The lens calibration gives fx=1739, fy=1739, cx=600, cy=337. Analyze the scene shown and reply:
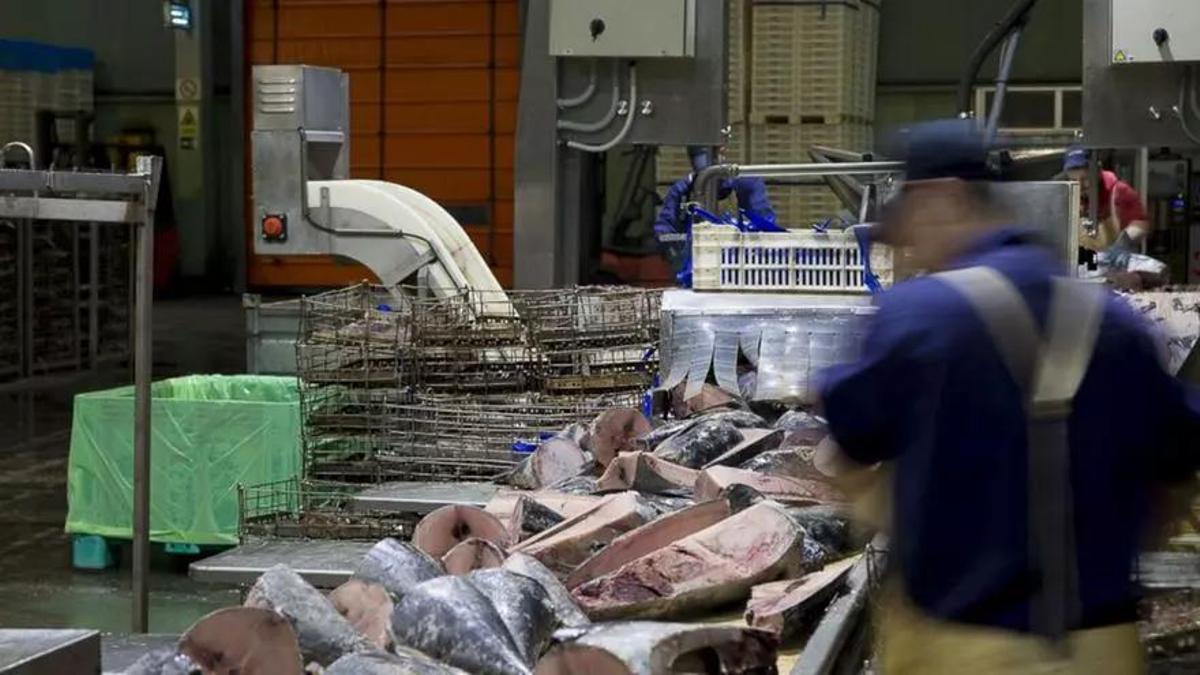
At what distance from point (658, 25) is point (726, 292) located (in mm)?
2937

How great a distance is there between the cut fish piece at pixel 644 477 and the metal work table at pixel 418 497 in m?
0.50

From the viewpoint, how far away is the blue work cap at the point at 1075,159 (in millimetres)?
9679

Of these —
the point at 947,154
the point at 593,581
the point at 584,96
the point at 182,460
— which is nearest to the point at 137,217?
the point at 593,581

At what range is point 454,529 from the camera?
500 centimetres

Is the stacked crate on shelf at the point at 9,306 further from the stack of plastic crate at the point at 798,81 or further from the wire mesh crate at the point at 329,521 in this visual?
the wire mesh crate at the point at 329,521

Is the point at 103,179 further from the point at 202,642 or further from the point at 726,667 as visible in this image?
the point at 726,667

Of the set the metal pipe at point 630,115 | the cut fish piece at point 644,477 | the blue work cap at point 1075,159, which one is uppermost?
the metal pipe at point 630,115

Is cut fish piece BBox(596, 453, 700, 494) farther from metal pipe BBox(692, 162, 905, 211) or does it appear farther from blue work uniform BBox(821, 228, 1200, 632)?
blue work uniform BBox(821, 228, 1200, 632)

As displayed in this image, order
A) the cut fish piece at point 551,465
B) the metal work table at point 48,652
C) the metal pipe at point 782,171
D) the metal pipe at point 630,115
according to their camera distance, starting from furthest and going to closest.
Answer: the metal pipe at point 630,115 < the metal pipe at point 782,171 < the cut fish piece at point 551,465 < the metal work table at point 48,652

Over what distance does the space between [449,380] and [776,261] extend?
1.49 meters

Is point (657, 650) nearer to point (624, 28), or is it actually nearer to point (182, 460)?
point (182, 460)

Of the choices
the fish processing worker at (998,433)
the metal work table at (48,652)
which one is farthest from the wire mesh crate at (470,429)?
the fish processing worker at (998,433)

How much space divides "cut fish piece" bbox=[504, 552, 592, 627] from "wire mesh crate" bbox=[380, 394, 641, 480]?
249 centimetres

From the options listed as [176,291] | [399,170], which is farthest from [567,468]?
[176,291]
